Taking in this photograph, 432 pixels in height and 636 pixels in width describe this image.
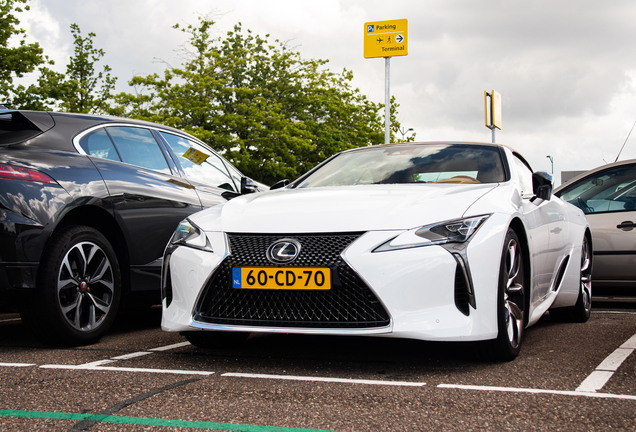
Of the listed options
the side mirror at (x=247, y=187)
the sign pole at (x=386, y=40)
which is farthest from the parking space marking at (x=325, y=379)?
the sign pole at (x=386, y=40)

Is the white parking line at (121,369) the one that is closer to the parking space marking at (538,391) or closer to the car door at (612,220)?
the parking space marking at (538,391)

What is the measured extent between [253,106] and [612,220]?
90.5 ft

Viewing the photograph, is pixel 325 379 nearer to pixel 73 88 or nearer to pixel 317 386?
pixel 317 386

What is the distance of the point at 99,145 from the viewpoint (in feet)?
16.0

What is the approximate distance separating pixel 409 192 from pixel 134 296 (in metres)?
2.24

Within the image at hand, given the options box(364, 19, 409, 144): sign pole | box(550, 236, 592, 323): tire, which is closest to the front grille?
box(550, 236, 592, 323): tire

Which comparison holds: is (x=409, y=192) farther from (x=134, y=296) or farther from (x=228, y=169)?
(x=228, y=169)

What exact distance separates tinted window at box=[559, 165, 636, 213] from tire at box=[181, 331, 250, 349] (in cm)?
445

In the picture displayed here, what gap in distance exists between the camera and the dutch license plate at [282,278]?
3.34m

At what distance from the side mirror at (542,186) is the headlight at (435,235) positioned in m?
1.32

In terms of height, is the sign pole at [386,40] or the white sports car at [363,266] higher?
the sign pole at [386,40]

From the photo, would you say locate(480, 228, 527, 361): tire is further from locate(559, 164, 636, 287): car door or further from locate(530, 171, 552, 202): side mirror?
locate(559, 164, 636, 287): car door

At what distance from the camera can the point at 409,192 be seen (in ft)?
12.6

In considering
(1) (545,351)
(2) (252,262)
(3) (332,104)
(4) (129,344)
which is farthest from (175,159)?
(3) (332,104)
